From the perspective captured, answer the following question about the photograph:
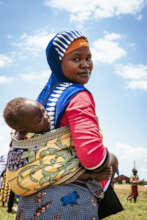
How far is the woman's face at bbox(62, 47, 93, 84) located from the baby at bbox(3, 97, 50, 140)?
21.0 inches

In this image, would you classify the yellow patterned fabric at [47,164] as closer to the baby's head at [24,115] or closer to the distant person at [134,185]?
the baby's head at [24,115]

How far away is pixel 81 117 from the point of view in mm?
1929

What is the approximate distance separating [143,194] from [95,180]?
13.8m

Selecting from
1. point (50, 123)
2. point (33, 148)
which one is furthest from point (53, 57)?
point (33, 148)

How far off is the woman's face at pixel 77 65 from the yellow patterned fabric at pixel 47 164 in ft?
1.85

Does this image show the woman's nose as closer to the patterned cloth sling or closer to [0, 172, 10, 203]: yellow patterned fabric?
the patterned cloth sling

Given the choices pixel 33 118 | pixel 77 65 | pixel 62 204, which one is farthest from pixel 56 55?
pixel 62 204

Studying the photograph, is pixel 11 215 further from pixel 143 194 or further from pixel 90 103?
pixel 143 194

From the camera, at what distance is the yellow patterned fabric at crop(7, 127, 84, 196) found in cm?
192

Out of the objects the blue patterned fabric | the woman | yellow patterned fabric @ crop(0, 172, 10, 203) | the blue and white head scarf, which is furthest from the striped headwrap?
yellow patterned fabric @ crop(0, 172, 10, 203)

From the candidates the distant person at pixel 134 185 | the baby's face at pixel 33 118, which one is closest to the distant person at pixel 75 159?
the baby's face at pixel 33 118

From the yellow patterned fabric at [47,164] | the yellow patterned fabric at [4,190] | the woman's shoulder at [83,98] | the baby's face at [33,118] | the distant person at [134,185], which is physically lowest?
the distant person at [134,185]

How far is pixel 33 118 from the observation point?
77.0 inches

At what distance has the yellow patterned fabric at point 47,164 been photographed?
6.28ft
